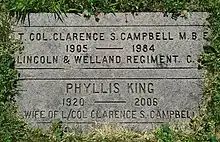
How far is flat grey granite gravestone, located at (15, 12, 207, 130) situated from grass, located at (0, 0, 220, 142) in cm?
6

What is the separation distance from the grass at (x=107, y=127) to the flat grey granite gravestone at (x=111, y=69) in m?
0.06

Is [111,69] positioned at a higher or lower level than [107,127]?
higher

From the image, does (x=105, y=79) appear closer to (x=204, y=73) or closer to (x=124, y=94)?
(x=124, y=94)

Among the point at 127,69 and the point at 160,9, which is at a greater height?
A: the point at 160,9

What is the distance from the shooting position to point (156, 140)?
4.94m

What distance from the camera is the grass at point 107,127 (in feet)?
16.3

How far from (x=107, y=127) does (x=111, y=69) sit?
477mm

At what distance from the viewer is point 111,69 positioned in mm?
5066

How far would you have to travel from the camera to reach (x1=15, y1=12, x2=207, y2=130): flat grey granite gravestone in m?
5.00

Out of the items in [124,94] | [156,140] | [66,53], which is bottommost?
[156,140]

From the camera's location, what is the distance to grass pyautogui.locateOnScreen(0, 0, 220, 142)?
4961 millimetres

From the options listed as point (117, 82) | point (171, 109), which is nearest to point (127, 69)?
point (117, 82)

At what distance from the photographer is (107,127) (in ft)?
16.3

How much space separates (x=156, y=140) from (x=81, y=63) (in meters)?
0.88
